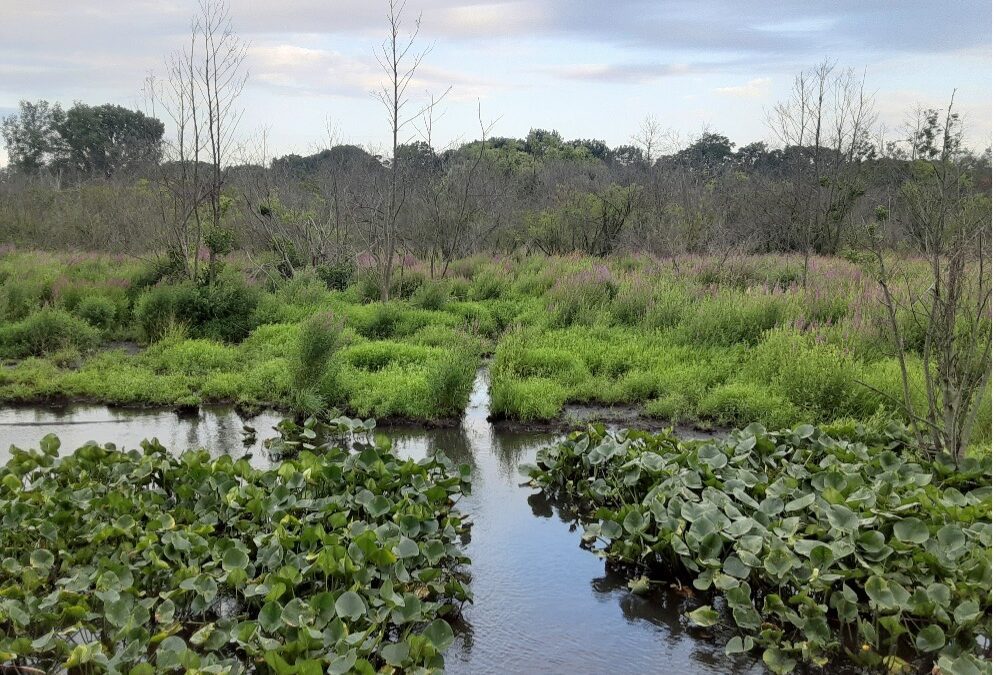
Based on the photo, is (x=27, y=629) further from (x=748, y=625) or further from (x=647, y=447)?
(x=647, y=447)

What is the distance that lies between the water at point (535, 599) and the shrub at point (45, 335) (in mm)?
3305

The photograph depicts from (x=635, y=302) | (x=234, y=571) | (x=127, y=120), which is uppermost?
(x=127, y=120)

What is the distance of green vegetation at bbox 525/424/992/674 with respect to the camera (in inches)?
144

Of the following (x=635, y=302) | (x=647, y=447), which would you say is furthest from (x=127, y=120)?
(x=647, y=447)

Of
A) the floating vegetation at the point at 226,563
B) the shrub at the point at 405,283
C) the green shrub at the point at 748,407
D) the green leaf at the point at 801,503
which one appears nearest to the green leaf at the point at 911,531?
the green leaf at the point at 801,503

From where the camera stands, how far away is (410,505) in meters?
4.83

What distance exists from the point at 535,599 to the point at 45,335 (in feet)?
28.0

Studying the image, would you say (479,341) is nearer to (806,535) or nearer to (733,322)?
(733,322)

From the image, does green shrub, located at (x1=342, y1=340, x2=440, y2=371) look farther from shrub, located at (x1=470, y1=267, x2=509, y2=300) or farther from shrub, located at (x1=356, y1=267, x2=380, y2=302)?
shrub, located at (x1=470, y1=267, x2=509, y2=300)

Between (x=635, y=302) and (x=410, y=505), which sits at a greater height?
(x=635, y=302)

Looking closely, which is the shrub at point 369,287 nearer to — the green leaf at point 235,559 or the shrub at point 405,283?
the shrub at point 405,283

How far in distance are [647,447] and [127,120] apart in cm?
4135

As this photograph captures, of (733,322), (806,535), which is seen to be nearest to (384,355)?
(733,322)

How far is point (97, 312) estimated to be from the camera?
11.5 meters
